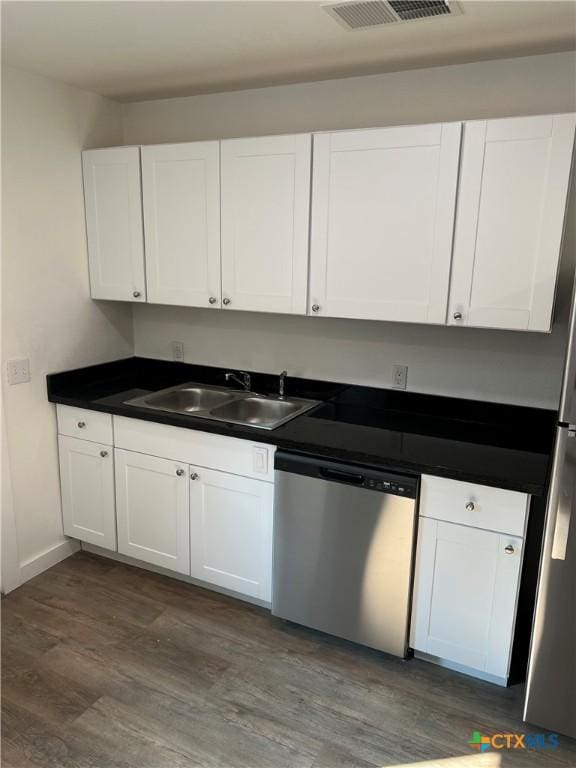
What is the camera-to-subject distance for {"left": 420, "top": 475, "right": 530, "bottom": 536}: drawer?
189 cm

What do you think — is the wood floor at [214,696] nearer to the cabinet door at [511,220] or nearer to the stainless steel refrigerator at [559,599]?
the stainless steel refrigerator at [559,599]

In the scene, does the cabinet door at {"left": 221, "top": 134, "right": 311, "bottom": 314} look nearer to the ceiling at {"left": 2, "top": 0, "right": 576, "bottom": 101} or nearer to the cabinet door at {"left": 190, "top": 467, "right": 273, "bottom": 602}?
the ceiling at {"left": 2, "top": 0, "right": 576, "bottom": 101}

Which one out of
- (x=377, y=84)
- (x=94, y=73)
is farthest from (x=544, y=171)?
(x=94, y=73)

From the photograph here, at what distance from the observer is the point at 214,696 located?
2062 millimetres

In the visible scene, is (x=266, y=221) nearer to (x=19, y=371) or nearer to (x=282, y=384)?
(x=282, y=384)

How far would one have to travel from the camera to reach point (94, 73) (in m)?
2.51

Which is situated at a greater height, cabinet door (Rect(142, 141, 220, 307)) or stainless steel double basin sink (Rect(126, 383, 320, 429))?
cabinet door (Rect(142, 141, 220, 307))

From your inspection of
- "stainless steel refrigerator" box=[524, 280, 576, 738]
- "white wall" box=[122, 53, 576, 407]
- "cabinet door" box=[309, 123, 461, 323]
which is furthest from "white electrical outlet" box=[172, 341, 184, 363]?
"stainless steel refrigerator" box=[524, 280, 576, 738]

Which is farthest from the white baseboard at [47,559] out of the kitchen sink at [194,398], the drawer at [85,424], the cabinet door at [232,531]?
the kitchen sink at [194,398]

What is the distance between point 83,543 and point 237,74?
251cm

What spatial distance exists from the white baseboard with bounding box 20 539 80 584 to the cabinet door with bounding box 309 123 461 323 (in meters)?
1.93

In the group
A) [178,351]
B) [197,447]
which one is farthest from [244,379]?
[197,447]

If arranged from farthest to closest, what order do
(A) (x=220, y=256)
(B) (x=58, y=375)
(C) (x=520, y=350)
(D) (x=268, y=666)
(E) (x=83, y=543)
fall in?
(E) (x=83, y=543), (B) (x=58, y=375), (A) (x=220, y=256), (C) (x=520, y=350), (D) (x=268, y=666)

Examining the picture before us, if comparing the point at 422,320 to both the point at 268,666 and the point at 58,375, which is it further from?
the point at 58,375
